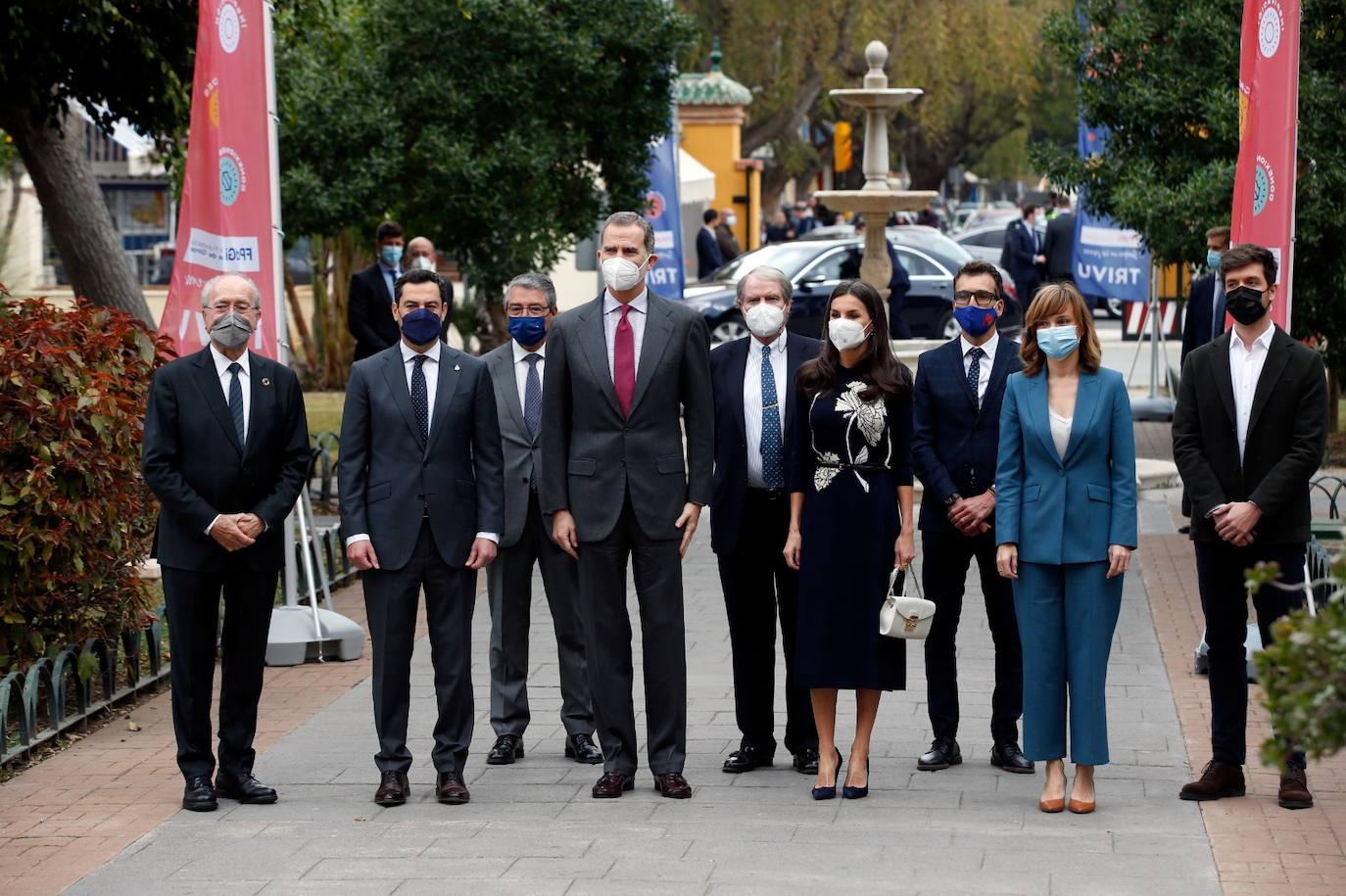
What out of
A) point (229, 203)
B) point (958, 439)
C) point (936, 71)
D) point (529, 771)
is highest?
point (936, 71)

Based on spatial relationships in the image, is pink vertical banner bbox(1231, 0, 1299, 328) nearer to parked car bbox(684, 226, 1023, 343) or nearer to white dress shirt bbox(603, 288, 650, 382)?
white dress shirt bbox(603, 288, 650, 382)

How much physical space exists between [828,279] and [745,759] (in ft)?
Answer: 59.4

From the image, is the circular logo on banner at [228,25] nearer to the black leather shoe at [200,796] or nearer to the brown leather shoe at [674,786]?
the black leather shoe at [200,796]

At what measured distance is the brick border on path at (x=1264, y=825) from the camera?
20.0 ft

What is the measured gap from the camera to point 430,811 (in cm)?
701

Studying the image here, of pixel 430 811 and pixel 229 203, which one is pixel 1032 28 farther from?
pixel 430 811

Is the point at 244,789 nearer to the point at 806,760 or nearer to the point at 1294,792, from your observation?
the point at 806,760

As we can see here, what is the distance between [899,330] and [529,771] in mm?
14179

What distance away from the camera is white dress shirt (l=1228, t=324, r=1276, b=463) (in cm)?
706

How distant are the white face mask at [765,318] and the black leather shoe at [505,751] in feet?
6.04

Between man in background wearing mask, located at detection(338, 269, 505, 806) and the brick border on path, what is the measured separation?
8.52ft


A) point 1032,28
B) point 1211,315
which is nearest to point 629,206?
point 1211,315

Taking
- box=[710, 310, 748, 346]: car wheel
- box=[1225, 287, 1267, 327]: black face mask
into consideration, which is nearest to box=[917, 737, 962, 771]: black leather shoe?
box=[1225, 287, 1267, 327]: black face mask

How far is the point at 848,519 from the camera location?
23.4 feet
